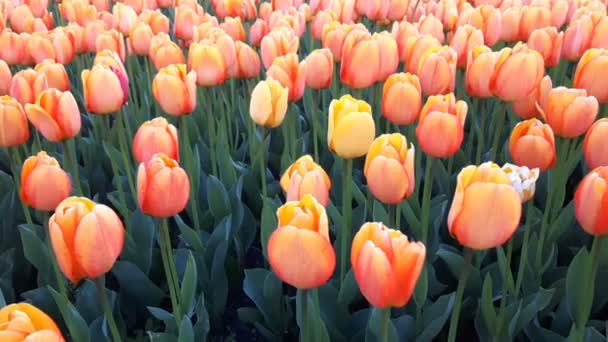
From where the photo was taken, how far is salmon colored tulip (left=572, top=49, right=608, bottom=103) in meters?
1.73

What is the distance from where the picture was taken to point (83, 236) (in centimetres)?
114

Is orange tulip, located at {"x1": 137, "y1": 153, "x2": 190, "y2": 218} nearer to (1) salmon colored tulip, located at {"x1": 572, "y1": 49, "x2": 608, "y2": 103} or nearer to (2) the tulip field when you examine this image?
(2) the tulip field

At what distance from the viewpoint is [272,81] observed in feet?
5.75

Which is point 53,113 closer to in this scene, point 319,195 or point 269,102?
point 269,102

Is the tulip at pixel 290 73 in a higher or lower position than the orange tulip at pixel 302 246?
higher

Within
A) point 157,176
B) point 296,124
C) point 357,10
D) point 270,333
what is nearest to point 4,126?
point 157,176

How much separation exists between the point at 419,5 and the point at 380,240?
8.25 feet

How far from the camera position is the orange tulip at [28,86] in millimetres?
1864

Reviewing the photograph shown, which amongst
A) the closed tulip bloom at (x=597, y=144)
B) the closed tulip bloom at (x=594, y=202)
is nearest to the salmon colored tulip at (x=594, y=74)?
the closed tulip bloom at (x=597, y=144)

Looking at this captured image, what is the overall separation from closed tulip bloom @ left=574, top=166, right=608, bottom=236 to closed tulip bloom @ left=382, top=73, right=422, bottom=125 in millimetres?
589

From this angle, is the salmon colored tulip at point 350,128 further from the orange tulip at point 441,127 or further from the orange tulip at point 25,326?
the orange tulip at point 25,326

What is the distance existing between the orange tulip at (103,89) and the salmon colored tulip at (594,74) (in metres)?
1.27

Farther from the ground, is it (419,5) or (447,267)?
(419,5)

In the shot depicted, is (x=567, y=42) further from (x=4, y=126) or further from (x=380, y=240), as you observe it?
(x=4, y=126)
